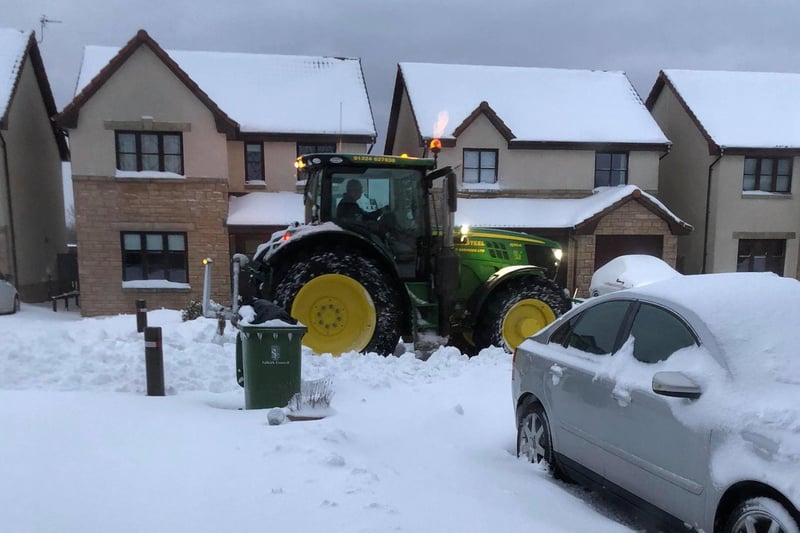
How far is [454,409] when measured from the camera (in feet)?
15.8

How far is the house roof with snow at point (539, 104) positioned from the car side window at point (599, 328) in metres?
12.7

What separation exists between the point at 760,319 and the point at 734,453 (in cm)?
83

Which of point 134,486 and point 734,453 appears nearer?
point 734,453

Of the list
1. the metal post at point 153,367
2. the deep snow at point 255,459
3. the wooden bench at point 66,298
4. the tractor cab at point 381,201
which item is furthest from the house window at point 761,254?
the wooden bench at point 66,298

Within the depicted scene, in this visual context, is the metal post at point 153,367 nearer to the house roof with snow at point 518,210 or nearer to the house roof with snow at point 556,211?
the house roof with snow at point 518,210

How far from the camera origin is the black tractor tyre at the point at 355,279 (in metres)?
6.50

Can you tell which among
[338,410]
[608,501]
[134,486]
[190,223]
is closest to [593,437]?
[608,501]

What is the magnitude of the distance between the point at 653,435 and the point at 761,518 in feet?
2.03

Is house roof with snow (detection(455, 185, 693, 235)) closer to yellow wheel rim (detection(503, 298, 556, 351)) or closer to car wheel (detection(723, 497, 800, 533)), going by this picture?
yellow wheel rim (detection(503, 298, 556, 351))

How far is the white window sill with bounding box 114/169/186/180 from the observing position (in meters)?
14.5

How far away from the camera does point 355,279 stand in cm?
657

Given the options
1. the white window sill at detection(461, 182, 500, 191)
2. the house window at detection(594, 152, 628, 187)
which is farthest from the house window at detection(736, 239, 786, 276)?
the white window sill at detection(461, 182, 500, 191)

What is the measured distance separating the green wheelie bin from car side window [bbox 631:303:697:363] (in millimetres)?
2885

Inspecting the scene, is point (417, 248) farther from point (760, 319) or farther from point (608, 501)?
point (760, 319)
